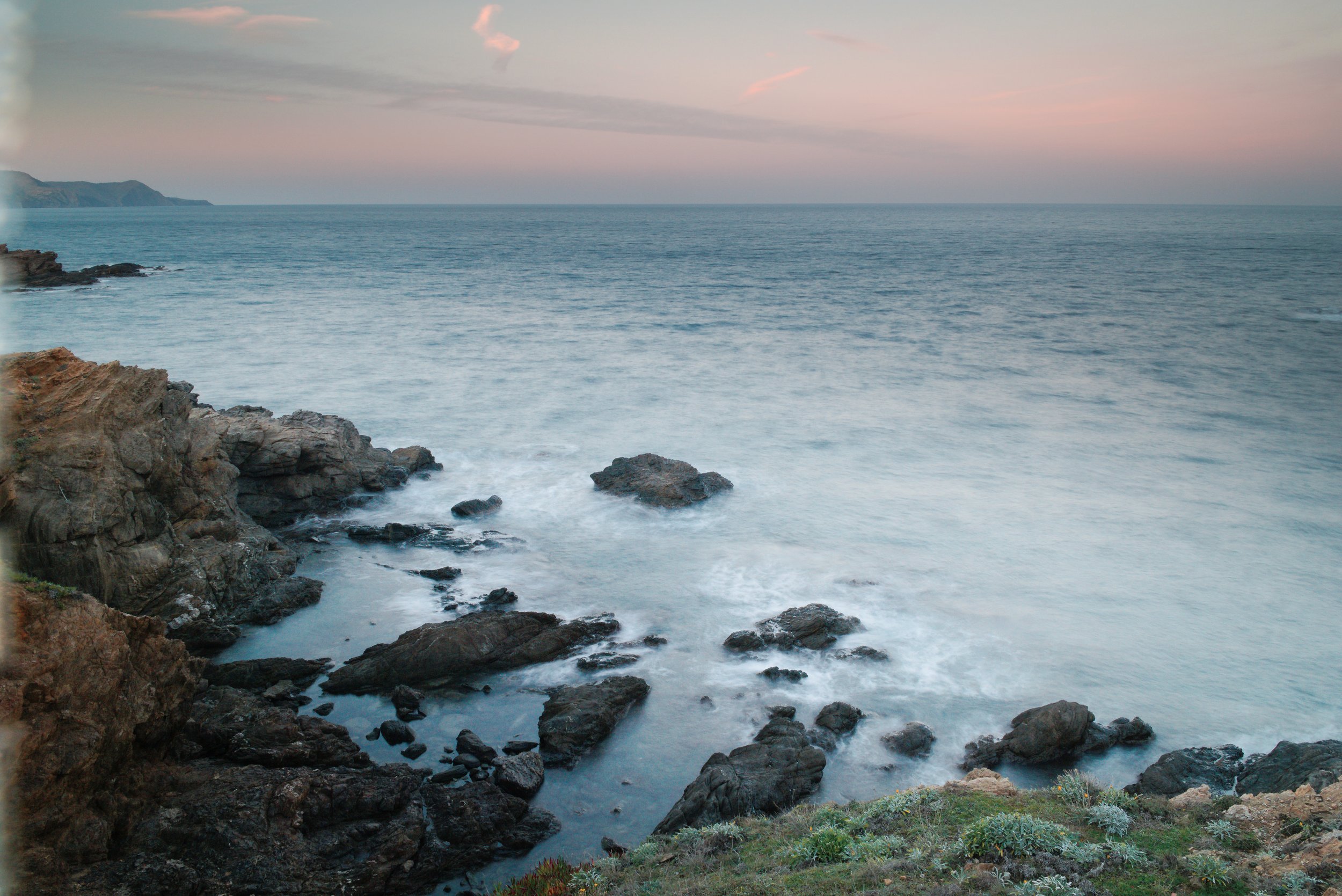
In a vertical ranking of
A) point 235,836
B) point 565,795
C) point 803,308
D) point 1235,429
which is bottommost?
point 565,795

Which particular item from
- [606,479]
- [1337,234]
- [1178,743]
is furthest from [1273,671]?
[1337,234]

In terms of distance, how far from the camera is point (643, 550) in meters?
20.3

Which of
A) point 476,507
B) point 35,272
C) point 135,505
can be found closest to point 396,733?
point 135,505

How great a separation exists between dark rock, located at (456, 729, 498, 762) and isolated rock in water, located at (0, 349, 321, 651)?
19.8ft

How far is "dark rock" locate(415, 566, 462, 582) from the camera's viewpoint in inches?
725

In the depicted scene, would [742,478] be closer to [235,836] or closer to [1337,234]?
[235,836]

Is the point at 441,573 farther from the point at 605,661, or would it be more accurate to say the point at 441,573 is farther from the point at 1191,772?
the point at 1191,772

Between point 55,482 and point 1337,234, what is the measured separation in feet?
665

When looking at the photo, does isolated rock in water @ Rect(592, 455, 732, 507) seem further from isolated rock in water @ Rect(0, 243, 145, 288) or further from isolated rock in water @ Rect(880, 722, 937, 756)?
isolated rock in water @ Rect(0, 243, 145, 288)

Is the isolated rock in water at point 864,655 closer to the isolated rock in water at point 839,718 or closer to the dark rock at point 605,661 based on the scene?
the isolated rock in water at point 839,718

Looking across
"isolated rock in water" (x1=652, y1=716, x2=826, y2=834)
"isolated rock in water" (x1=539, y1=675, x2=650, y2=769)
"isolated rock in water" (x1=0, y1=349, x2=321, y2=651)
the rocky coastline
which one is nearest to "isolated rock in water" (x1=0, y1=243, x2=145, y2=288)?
"isolated rock in water" (x1=0, y1=349, x2=321, y2=651)

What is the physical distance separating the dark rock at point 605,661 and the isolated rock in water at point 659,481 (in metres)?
7.64

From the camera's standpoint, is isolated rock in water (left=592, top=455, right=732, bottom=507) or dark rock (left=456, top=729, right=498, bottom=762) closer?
dark rock (left=456, top=729, right=498, bottom=762)

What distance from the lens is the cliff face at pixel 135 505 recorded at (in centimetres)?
1359
